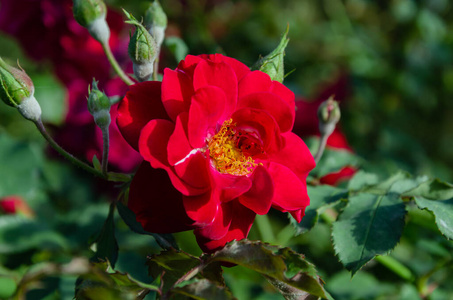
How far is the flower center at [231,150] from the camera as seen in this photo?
2.61 feet

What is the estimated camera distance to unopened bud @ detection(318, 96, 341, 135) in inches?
37.5

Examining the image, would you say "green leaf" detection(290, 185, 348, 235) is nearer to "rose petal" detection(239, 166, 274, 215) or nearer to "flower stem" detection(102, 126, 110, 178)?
"rose petal" detection(239, 166, 274, 215)

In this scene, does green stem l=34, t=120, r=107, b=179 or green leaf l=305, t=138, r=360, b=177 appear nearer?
green stem l=34, t=120, r=107, b=179

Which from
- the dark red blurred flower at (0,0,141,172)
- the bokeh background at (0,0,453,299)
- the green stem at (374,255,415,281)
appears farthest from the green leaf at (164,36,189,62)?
the green stem at (374,255,415,281)

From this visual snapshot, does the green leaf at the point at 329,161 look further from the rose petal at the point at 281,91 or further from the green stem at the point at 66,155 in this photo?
the green stem at the point at 66,155

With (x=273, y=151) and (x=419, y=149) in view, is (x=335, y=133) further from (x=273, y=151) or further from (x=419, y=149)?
(x=273, y=151)

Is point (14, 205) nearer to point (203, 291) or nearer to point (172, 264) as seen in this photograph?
point (172, 264)

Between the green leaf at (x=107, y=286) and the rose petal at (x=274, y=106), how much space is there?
0.32 meters

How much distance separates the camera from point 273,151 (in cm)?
76

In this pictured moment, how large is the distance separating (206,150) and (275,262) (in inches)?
8.9

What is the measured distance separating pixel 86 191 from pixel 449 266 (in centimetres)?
113

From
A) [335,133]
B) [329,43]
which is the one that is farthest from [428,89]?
[335,133]

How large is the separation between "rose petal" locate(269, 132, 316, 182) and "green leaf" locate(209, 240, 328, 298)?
0.14 m

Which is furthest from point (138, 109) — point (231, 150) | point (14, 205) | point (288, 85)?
point (288, 85)
